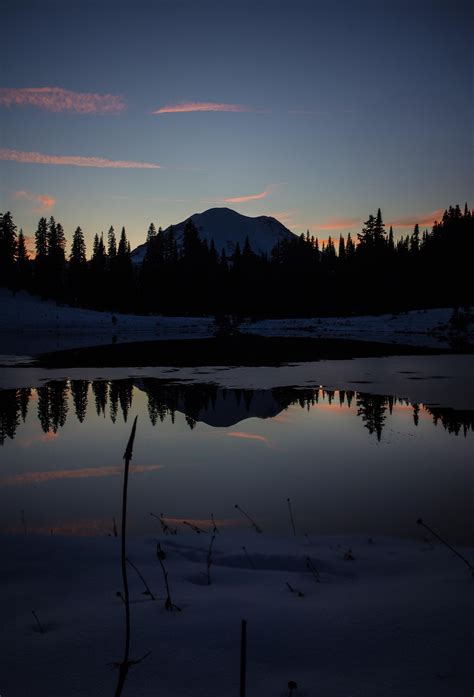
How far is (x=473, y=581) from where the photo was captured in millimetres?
3555

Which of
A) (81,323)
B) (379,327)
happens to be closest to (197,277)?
(81,323)

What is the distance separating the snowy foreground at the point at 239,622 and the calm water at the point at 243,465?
117 centimetres

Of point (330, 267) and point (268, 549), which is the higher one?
point (330, 267)

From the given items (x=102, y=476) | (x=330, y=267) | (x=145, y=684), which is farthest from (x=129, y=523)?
(x=330, y=267)

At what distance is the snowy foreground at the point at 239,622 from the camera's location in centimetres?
226

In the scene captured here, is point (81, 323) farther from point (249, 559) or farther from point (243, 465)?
point (249, 559)

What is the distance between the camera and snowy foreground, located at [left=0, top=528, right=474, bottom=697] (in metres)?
2.26

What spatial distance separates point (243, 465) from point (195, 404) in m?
5.94

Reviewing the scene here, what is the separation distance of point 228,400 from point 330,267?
92751 millimetres

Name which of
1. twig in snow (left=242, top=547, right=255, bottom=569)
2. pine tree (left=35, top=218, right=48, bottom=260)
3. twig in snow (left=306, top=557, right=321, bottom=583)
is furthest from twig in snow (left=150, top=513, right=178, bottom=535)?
pine tree (left=35, top=218, right=48, bottom=260)

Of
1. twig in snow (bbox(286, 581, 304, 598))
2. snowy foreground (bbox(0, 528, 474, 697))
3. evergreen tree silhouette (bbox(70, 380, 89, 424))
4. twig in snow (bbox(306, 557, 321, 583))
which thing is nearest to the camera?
snowy foreground (bbox(0, 528, 474, 697))

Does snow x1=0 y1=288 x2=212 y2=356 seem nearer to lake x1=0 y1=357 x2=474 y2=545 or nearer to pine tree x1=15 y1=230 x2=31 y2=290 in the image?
pine tree x1=15 y1=230 x2=31 y2=290

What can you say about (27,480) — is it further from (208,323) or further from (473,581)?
(208,323)

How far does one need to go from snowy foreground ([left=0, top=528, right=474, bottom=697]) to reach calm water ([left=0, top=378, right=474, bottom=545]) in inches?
46.2
